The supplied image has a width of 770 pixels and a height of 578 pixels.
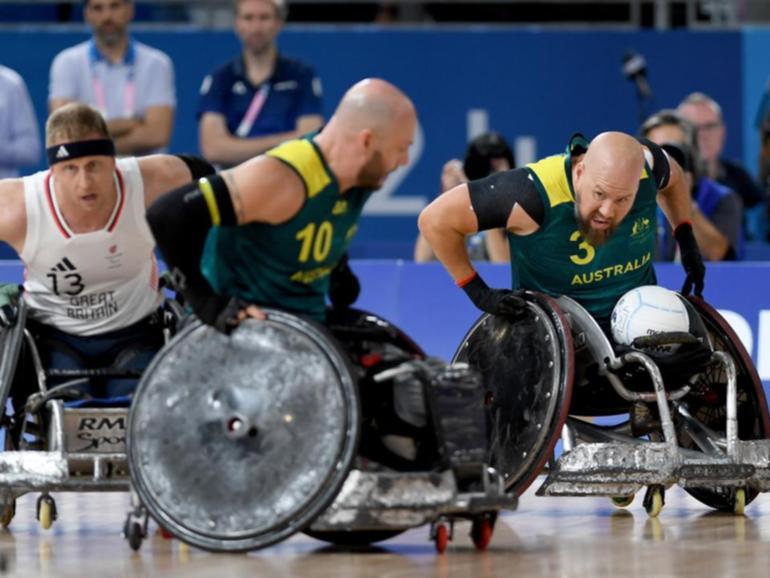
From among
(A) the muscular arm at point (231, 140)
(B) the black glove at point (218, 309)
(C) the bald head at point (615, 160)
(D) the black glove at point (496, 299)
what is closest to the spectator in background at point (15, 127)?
(A) the muscular arm at point (231, 140)

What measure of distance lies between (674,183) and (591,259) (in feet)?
2.42

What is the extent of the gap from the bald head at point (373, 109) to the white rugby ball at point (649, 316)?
5.56 feet

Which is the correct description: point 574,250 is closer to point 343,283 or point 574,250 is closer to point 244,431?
point 343,283

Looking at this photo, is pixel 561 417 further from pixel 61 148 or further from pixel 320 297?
pixel 61 148

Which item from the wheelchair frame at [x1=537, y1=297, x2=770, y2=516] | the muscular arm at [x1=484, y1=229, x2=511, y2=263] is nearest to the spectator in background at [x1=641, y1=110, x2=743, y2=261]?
the muscular arm at [x1=484, y1=229, x2=511, y2=263]

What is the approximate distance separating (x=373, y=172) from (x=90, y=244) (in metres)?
1.58

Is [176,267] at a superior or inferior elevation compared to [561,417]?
superior

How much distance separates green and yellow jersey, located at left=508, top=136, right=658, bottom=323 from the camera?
826 centimetres

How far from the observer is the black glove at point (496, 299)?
812cm

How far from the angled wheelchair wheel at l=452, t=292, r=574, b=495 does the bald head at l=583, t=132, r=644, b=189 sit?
548 millimetres

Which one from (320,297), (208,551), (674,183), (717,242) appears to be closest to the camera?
(208,551)

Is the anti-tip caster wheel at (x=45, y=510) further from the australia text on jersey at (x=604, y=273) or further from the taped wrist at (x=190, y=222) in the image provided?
the australia text on jersey at (x=604, y=273)

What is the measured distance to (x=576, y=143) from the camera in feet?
27.3

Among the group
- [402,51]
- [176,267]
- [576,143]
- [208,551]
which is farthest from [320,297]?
[402,51]
